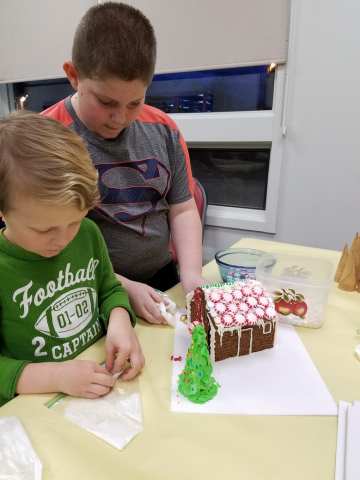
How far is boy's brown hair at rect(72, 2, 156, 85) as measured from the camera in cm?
66

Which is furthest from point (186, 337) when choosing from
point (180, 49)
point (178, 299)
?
point (180, 49)

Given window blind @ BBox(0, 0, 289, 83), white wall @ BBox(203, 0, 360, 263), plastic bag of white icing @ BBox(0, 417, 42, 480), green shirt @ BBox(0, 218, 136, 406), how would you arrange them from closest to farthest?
plastic bag of white icing @ BBox(0, 417, 42, 480)
green shirt @ BBox(0, 218, 136, 406)
white wall @ BBox(203, 0, 360, 263)
window blind @ BBox(0, 0, 289, 83)

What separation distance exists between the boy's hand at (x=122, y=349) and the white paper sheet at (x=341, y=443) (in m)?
0.32

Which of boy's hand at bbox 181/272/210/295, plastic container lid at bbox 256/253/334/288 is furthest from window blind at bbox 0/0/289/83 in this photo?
boy's hand at bbox 181/272/210/295

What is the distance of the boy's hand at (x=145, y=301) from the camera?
30.1 inches

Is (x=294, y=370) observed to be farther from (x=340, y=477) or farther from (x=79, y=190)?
(x=79, y=190)

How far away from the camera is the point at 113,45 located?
2.16 ft

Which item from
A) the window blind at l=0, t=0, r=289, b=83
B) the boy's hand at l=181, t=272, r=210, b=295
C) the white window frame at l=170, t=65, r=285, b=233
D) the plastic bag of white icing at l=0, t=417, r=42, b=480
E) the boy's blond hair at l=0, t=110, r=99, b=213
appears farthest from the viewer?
the white window frame at l=170, t=65, r=285, b=233

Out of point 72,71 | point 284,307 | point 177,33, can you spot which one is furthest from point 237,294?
point 177,33

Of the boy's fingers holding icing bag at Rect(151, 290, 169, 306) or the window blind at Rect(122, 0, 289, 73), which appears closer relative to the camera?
the boy's fingers holding icing bag at Rect(151, 290, 169, 306)

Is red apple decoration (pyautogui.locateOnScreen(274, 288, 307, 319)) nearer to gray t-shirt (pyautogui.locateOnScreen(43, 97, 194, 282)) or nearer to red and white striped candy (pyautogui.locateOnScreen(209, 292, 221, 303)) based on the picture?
red and white striped candy (pyautogui.locateOnScreen(209, 292, 221, 303))

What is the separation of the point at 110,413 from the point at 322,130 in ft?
5.03

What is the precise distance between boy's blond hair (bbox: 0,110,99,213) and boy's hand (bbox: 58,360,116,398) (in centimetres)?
27

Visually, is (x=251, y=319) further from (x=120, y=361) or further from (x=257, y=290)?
(x=120, y=361)
